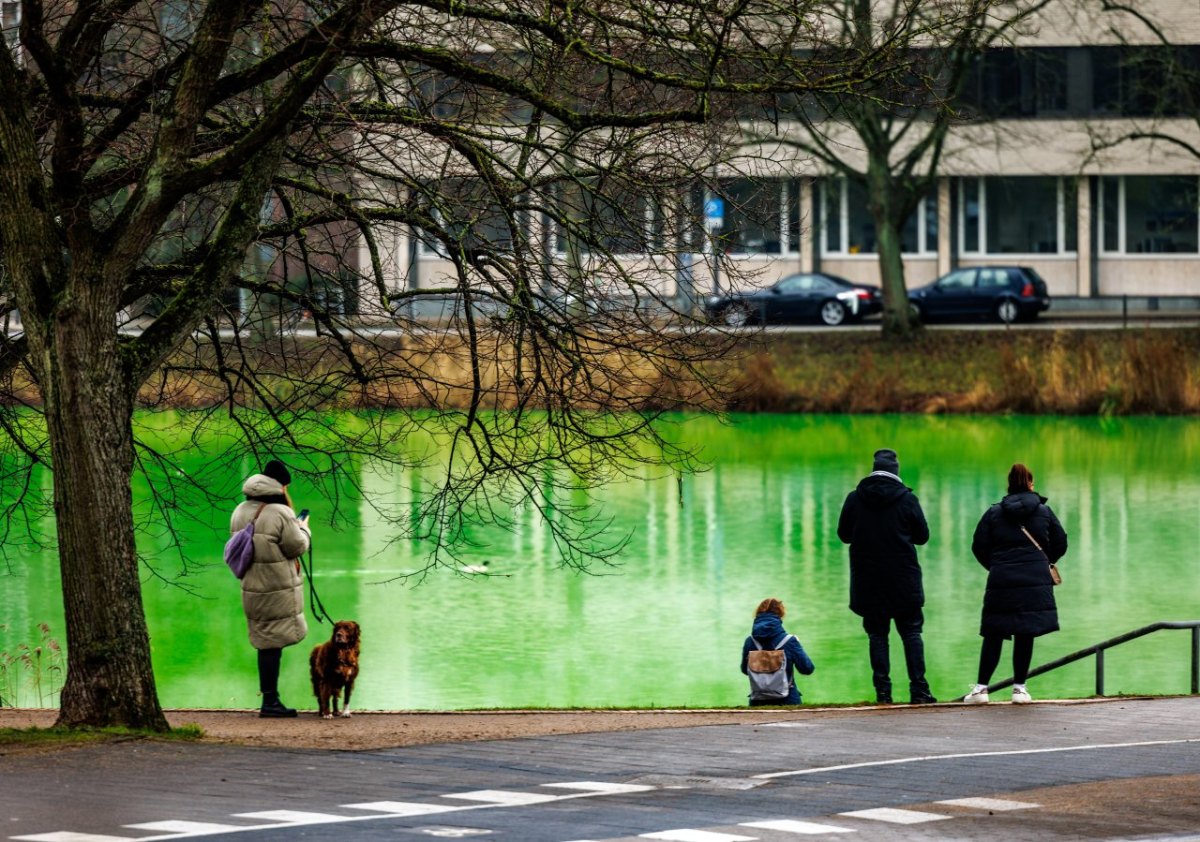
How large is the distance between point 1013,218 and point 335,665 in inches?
2142

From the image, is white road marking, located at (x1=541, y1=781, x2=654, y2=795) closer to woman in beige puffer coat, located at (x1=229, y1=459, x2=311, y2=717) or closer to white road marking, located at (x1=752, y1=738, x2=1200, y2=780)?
white road marking, located at (x1=752, y1=738, x2=1200, y2=780)

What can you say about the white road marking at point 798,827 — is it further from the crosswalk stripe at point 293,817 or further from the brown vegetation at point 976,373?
the brown vegetation at point 976,373

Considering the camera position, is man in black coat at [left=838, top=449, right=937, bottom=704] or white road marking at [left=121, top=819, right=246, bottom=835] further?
man in black coat at [left=838, top=449, right=937, bottom=704]

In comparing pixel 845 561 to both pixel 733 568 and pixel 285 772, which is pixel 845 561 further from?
pixel 285 772

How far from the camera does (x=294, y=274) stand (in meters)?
47.2

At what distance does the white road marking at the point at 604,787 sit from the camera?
9789 mm

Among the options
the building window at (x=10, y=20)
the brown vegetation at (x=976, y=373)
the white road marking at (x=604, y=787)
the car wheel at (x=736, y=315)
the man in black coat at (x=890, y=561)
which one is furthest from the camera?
the brown vegetation at (x=976, y=373)

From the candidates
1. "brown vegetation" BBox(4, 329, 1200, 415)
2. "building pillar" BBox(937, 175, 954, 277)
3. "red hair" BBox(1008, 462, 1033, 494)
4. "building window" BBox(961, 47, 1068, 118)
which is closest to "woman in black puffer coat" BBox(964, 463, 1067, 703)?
"red hair" BBox(1008, 462, 1033, 494)

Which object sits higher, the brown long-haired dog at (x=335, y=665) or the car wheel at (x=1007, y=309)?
the car wheel at (x=1007, y=309)

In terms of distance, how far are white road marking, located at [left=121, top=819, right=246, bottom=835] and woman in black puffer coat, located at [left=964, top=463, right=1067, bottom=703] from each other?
22.0 feet

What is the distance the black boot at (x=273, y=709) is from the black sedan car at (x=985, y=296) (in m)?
41.1

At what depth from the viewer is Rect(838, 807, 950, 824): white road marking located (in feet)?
29.1

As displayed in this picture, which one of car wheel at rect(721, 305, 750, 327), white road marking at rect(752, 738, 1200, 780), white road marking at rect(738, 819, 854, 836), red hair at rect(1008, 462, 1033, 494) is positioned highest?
car wheel at rect(721, 305, 750, 327)

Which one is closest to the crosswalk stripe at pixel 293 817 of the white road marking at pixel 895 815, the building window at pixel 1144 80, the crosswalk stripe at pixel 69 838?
the crosswalk stripe at pixel 69 838
